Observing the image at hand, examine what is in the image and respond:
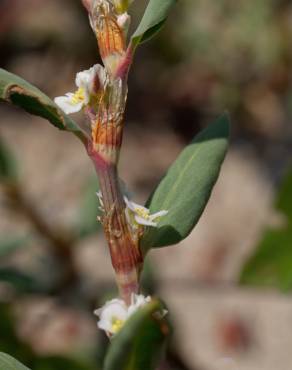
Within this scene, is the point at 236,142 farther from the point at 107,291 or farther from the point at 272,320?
the point at 107,291

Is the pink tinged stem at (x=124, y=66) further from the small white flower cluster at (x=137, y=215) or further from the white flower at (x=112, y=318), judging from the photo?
the white flower at (x=112, y=318)

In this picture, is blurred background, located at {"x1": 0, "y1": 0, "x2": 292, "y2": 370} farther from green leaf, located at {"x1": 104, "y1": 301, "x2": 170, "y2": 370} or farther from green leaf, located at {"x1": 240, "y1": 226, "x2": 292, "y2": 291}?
green leaf, located at {"x1": 104, "y1": 301, "x2": 170, "y2": 370}

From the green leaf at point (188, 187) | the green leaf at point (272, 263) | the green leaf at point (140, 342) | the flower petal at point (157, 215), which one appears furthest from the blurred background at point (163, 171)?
the green leaf at point (140, 342)

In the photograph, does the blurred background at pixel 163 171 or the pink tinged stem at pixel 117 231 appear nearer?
the pink tinged stem at pixel 117 231

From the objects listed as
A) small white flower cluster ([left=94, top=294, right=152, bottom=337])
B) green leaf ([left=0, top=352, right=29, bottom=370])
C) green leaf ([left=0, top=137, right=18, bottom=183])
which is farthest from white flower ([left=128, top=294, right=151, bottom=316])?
green leaf ([left=0, top=137, right=18, bottom=183])

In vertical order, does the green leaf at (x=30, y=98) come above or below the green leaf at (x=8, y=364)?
above

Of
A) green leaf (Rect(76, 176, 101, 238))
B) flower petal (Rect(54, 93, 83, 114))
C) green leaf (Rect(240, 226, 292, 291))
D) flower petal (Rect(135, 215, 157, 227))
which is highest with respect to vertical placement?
flower petal (Rect(54, 93, 83, 114))
